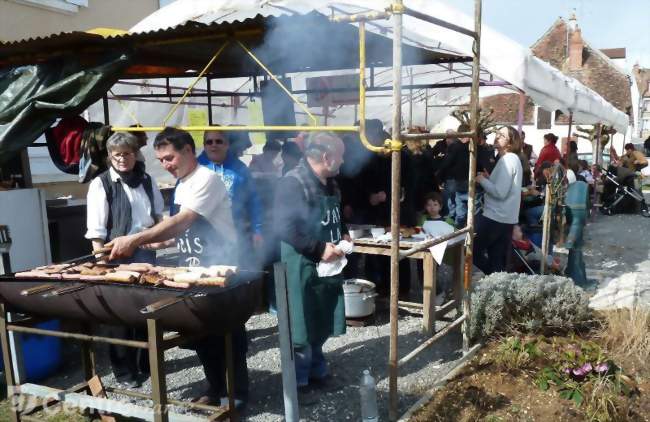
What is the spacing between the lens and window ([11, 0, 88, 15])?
25.7ft

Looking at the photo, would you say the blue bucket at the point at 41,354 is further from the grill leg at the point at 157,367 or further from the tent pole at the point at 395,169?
the tent pole at the point at 395,169

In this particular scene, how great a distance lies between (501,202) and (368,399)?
3.01 metres

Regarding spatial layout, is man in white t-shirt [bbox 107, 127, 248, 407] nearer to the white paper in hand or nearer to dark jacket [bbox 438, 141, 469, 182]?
the white paper in hand

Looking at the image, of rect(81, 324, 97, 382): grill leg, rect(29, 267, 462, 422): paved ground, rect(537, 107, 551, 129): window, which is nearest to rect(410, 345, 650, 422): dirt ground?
rect(29, 267, 462, 422): paved ground

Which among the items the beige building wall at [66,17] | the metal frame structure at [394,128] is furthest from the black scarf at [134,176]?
the beige building wall at [66,17]

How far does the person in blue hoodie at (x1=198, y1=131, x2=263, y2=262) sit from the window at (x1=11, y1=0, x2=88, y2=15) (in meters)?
5.61

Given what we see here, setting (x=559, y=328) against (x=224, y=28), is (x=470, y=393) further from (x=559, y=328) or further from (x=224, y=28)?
(x=224, y=28)

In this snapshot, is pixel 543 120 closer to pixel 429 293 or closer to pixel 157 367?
pixel 429 293

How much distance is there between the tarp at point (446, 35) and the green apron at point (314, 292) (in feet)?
6.88

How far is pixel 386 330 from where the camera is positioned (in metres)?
4.83

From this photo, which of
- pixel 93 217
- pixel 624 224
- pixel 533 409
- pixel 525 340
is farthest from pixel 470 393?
pixel 624 224

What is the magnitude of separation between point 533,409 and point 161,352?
7.49 ft

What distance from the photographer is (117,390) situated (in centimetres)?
341

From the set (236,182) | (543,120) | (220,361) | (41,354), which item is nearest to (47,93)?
(236,182)
